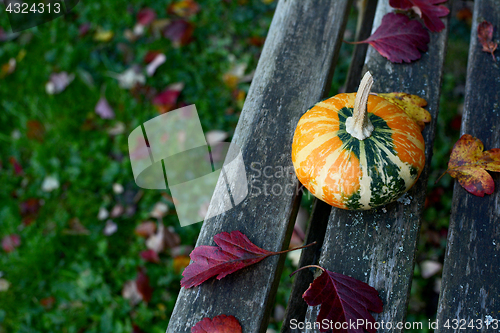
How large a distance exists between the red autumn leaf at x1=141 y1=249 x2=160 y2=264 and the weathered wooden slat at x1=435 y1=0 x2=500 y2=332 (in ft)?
5.63

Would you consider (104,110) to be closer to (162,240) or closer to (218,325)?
(162,240)

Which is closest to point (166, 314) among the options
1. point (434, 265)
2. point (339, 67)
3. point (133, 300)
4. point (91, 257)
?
point (133, 300)

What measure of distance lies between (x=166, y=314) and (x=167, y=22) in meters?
2.38

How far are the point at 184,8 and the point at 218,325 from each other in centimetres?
284

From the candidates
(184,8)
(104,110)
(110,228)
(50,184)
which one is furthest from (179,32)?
(110,228)

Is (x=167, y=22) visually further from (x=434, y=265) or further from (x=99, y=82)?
(x=434, y=265)

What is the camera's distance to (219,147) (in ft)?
8.46

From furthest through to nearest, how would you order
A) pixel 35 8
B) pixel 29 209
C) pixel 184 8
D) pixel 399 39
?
pixel 35 8 < pixel 184 8 < pixel 29 209 < pixel 399 39

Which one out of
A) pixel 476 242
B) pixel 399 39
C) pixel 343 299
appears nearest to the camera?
pixel 343 299

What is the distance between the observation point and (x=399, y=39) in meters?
1.56

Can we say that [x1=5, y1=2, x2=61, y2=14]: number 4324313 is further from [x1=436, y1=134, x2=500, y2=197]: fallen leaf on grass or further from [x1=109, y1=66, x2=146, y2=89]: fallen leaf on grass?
[x1=436, y1=134, x2=500, y2=197]: fallen leaf on grass

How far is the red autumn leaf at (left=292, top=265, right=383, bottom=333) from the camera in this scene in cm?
112

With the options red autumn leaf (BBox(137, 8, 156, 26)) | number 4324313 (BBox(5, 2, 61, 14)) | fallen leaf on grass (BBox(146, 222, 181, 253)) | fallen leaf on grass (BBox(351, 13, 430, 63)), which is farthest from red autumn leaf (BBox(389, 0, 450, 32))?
number 4324313 (BBox(5, 2, 61, 14))

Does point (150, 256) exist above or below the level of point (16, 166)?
below
